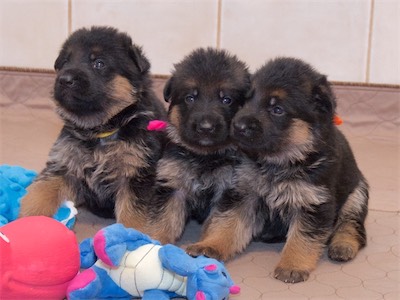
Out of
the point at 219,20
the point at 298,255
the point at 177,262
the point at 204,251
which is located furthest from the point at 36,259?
the point at 219,20

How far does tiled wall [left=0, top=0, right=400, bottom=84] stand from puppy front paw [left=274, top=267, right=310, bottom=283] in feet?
10.0

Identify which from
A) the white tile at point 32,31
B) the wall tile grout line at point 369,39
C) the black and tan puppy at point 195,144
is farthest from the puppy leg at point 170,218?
the white tile at point 32,31

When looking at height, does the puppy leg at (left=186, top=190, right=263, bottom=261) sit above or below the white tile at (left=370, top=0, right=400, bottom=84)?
below

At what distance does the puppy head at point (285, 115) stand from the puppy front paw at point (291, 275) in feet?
1.70

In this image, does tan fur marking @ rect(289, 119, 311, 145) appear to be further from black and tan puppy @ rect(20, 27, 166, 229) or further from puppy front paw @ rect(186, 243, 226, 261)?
black and tan puppy @ rect(20, 27, 166, 229)

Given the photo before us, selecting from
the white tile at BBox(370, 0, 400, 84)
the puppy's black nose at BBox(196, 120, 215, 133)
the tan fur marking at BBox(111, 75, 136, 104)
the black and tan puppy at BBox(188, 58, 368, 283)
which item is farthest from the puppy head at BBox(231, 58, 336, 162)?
the white tile at BBox(370, 0, 400, 84)

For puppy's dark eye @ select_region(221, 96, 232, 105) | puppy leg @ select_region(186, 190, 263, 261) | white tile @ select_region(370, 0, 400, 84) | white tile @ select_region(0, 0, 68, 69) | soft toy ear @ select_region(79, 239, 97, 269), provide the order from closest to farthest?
soft toy ear @ select_region(79, 239, 97, 269) → puppy leg @ select_region(186, 190, 263, 261) → puppy's dark eye @ select_region(221, 96, 232, 105) → white tile @ select_region(370, 0, 400, 84) → white tile @ select_region(0, 0, 68, 69)

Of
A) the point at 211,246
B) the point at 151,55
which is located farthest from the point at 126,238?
the point at 151,55

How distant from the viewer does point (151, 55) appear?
5832mm

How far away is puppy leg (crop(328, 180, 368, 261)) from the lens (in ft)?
10.1

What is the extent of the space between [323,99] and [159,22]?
3.13 meters

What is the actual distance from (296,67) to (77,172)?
48.8 inches

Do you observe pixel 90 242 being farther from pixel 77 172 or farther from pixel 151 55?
pixel 151 55

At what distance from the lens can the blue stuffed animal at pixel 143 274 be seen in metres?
2.41
